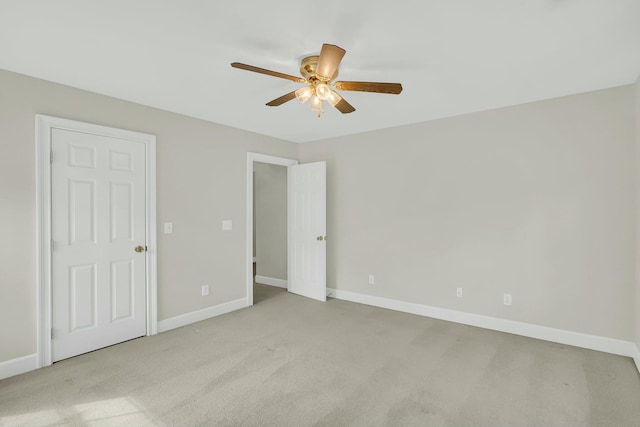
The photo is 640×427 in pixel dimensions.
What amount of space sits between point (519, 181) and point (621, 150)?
83cm

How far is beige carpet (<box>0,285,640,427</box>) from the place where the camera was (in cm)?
209

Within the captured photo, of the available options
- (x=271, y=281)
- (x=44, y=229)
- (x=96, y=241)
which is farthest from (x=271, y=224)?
(x=44, y=229)

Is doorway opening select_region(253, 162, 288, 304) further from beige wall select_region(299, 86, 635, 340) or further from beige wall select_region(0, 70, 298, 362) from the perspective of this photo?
beige wall select_region(299, 86, 635, 340)

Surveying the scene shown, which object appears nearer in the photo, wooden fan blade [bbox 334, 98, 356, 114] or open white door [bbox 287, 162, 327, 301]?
wooden fan blade [bbox 334, 98, 356, 114]

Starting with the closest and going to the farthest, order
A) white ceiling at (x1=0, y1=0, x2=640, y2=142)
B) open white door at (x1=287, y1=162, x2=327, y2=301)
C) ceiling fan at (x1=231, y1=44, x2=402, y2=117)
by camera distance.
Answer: white ceiling at (x1=0, y1=0, x2=640, y2=142) → ceiling fan at (x1=231, y1=44, x2=402, y2=117) → open white door at (x1=287, y1=162, x2=327, y2=301)

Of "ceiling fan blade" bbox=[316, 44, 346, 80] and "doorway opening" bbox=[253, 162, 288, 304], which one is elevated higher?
"ceiling fan blade" bbox=[316, 44, 346, 80]

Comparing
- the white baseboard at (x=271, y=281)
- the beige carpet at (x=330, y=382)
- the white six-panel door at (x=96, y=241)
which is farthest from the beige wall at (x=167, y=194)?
the white baseboard at (x=271, y=281)

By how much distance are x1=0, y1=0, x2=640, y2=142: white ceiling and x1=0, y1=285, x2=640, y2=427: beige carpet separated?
245cm

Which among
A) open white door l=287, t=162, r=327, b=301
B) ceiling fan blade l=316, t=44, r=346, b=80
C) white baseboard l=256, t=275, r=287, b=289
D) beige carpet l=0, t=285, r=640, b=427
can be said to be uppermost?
ceiling fan blade l=316, t=44, r=346, b=80

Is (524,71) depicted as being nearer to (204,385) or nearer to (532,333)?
(532,333)

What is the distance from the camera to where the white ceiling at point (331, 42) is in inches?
71.1

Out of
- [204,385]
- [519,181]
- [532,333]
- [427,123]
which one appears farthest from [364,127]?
[204,385]

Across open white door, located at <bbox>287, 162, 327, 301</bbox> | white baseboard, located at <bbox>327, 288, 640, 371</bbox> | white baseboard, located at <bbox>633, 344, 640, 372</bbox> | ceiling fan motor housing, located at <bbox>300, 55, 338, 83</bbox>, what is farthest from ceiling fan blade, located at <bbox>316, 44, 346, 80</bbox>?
white baseboard, located at <bbox>633, 344, 640, 372</bbox>

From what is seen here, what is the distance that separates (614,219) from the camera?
297cm
